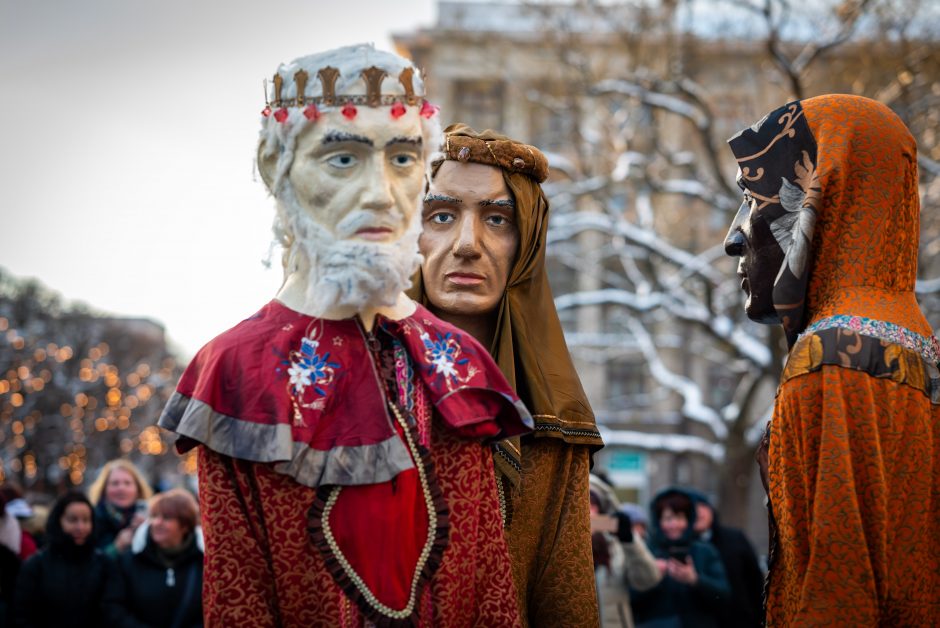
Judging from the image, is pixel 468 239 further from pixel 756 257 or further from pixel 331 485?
pixel 331 485

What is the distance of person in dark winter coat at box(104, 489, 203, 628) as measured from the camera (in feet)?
21.0

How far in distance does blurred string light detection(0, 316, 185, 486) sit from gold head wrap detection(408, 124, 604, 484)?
19482 millimetres

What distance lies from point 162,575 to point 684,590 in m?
3.07

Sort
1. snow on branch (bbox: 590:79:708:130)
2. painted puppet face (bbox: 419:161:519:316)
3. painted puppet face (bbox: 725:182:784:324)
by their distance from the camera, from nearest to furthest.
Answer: painted puppet face (bbox: 725:182:784:324)
painted puppet face (bbox: 419:161:519:316)
snow on branch (bbox: 590:79:708:130)

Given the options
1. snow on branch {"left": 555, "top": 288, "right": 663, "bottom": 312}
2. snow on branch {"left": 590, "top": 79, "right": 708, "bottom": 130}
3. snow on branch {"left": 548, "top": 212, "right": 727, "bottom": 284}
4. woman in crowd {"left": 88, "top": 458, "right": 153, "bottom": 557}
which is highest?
snow on branch {"left": 590, "top": 79, "right": 708, "bottom": 130}

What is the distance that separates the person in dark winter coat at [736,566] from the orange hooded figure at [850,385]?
3.87 m

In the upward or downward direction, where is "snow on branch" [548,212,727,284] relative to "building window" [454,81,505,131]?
downward

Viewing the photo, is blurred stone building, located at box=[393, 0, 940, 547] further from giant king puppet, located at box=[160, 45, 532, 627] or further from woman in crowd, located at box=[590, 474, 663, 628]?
giant king puppet, located at box=[160, 45, 532, 627]

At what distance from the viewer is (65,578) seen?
6680mm

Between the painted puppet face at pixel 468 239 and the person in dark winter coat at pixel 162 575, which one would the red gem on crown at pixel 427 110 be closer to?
the painted puppet face at pixel 468 239

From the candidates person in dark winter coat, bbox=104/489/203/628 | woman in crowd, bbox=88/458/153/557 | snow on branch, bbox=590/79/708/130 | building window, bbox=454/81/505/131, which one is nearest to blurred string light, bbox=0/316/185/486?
building window, bbox=454/81/505/131

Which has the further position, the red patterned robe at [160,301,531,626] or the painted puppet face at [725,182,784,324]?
the painted puppet face at [725,182,784,324]

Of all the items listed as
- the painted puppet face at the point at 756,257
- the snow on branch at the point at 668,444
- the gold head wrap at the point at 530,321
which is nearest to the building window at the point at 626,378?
the snow on branch at the point at 668,444

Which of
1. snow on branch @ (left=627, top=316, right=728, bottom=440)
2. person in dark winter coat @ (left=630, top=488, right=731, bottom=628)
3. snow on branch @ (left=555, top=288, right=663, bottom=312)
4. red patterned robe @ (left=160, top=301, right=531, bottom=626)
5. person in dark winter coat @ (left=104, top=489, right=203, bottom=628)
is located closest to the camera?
red patterned robe @ (left=160, top=301, right=531, bottom=626)
